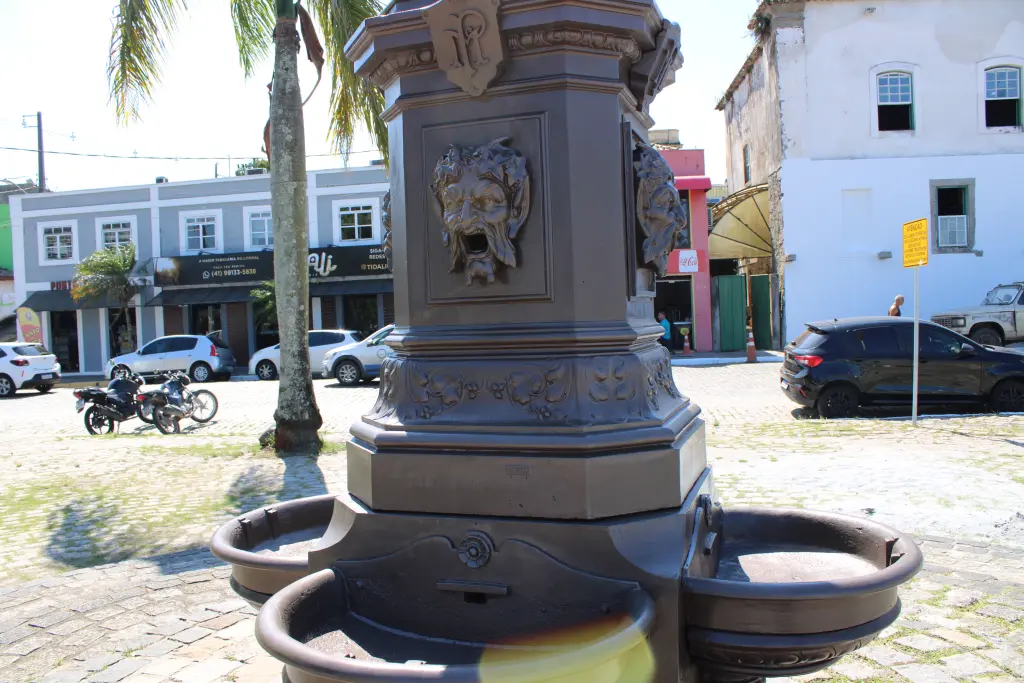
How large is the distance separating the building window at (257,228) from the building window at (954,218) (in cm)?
2138

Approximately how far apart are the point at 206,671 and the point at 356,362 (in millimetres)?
16019

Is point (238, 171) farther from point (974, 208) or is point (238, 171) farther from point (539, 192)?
point (539, 192)

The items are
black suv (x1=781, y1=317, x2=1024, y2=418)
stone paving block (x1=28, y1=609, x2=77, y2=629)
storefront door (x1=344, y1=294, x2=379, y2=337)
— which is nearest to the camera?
stone paving block (x1=28, y1=609, x2=77, y2=629)

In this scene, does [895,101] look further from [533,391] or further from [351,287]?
[533,391]

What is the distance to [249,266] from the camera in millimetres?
28047

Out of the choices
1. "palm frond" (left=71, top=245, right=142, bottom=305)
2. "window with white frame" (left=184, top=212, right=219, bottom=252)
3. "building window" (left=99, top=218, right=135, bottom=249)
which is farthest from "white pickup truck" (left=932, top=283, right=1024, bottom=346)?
"building window" (left=99, top=218, right=135, bottom=249)

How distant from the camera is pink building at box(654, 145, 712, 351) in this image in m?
24.2

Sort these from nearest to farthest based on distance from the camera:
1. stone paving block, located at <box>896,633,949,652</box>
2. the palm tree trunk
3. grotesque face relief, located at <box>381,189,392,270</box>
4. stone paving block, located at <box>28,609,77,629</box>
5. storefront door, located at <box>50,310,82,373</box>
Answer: grotesque face relief, located at <box>381,189,392,270</box> < stone paving block, located at <box>896,633,949,652</box> < stone paving block, located at <box>28,609,77,629</box> < the palm tree trunk < storefront door, located at <box>50,310,82,373</box>

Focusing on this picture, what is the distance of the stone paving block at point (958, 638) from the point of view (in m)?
3.58

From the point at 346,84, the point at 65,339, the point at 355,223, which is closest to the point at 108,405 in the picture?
the point at 346,84

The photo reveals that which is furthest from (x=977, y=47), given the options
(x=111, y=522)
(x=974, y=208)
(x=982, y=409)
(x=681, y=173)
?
(x=111, y=522)

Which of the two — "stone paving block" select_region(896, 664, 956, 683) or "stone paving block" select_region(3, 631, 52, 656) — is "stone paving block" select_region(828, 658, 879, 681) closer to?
"stone paving block" select_region(896, 664, 956, 683)

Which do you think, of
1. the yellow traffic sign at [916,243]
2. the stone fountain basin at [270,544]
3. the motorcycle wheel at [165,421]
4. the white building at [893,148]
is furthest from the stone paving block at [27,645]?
the white building at [893,148]

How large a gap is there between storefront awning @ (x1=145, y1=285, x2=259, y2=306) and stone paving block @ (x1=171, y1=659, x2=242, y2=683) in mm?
25153
